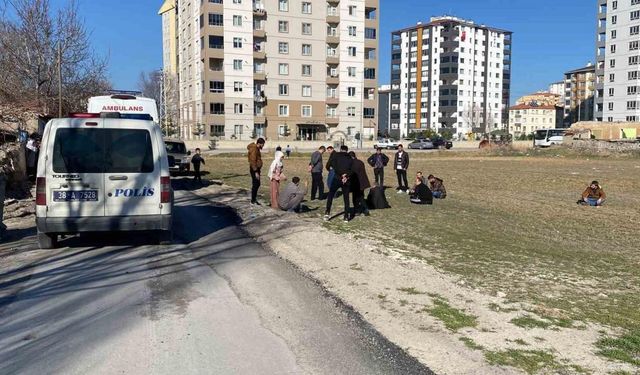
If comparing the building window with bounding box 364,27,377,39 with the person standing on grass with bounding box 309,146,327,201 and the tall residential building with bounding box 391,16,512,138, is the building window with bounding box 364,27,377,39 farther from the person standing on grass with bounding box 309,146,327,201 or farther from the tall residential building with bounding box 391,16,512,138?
the person standing on grass with bounding box 309,146,327,201

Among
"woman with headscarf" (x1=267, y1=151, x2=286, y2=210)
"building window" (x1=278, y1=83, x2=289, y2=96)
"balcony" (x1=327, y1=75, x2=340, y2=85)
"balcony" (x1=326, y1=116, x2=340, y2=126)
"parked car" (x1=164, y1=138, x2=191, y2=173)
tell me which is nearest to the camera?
"woman with headscarf" (x1=267, y1=151, x2=286, y2=210)

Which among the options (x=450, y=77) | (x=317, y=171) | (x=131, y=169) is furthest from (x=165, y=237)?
(x=450, y=77)

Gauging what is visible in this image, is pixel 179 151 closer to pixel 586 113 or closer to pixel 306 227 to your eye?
pixel 306 227

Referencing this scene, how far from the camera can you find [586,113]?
6166 inches

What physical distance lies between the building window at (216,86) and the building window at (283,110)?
8.96 metres

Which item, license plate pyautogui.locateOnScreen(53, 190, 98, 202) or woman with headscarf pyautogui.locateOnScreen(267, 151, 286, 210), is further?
woman with headscarf pyautogui.locateOnScreen(267, 151, 286, 210)

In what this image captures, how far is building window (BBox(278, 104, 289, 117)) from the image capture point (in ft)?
279

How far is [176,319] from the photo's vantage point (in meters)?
5.79

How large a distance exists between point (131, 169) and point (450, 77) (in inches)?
5412

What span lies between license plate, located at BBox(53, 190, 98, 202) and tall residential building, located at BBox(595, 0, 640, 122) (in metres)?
114

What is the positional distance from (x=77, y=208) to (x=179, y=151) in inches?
691

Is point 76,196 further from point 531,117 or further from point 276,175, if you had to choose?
point 531,117

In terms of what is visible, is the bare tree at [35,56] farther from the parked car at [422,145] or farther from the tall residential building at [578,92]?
the tall residential building at [578,92]

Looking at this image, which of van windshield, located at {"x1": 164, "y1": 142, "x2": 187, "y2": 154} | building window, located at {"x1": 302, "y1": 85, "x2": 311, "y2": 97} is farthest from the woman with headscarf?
building window, located at {"x1": 302, "y1": 85, "x2": 311, "y2": 97}
